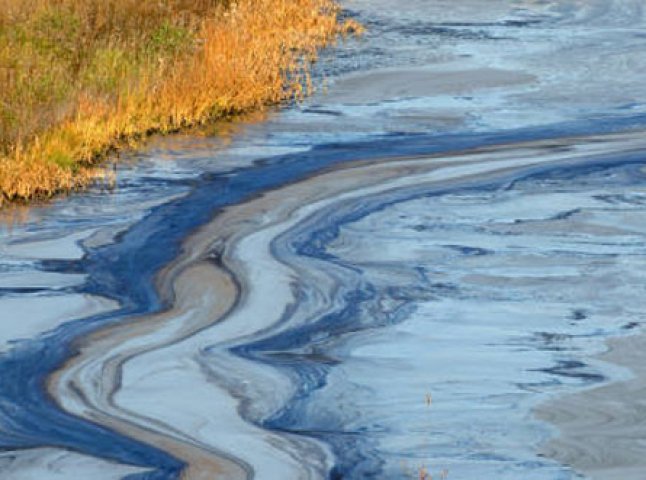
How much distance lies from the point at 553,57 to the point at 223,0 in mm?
2604

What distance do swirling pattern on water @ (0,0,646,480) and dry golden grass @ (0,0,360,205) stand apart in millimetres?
289

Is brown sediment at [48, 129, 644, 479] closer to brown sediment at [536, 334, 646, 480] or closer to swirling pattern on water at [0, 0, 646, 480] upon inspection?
swirling pattern on water at [0, 0, 646, 480]

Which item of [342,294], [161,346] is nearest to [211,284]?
[342,294]

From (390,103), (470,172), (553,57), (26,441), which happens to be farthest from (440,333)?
(553,57)

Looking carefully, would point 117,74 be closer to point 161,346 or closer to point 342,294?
point 342,294

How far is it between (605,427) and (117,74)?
19.6ft

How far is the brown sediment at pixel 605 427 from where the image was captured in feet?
17.0

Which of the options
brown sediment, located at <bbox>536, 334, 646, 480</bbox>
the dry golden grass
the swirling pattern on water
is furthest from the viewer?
the dry golden grass

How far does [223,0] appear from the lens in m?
13.8

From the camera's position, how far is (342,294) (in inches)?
282

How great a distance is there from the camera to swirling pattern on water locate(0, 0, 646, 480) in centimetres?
542

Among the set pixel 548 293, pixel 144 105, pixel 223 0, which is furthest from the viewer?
pixel 223 0

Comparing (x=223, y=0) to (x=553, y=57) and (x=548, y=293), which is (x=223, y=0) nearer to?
(x=553, y=57)

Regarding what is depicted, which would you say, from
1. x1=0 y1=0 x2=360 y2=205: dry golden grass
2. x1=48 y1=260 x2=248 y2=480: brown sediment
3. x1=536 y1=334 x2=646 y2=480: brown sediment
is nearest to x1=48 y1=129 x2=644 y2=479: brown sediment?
x1=48 y1=260 x2=248 y2=480: brown sediment
